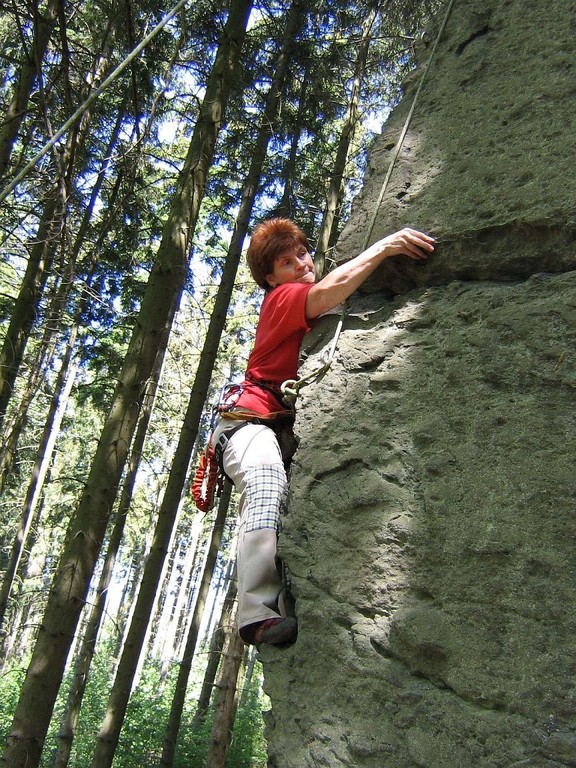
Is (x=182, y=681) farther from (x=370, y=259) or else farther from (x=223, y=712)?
(x=370, y=259)

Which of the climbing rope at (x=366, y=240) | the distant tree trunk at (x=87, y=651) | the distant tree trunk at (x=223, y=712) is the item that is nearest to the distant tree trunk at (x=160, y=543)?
the distant tree trunk at (x=223, y=712)

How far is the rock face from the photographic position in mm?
1825

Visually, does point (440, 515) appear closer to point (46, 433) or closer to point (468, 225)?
point (468, 225)

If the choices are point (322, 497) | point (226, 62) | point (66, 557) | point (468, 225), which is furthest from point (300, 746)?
point (226, 62)

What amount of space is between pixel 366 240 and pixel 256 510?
117 centimetres

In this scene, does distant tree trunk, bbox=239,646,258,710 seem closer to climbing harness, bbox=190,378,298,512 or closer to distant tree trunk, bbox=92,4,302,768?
distant tree trunk, bbox=92,4,302,768

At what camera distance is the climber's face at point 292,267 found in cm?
306

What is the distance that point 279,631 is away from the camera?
88.7 inches

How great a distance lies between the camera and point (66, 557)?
14.6 ft

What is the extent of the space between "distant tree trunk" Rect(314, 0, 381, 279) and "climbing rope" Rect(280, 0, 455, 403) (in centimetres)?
457

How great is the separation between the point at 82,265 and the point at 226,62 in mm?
3751

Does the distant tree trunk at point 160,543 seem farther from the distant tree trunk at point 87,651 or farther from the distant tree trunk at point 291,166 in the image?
the distant tree trunk at point 291,166

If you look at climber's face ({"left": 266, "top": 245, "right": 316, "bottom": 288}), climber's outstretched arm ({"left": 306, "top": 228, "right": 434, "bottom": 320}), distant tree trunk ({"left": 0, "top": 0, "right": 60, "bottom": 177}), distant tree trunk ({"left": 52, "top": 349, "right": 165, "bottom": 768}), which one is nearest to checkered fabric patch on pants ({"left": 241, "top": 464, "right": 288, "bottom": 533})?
climber's outstretched arm ({"left": 306, "top": 228, "right": 434, "bottom": 320})

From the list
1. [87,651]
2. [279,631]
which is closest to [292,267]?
[279,631]
